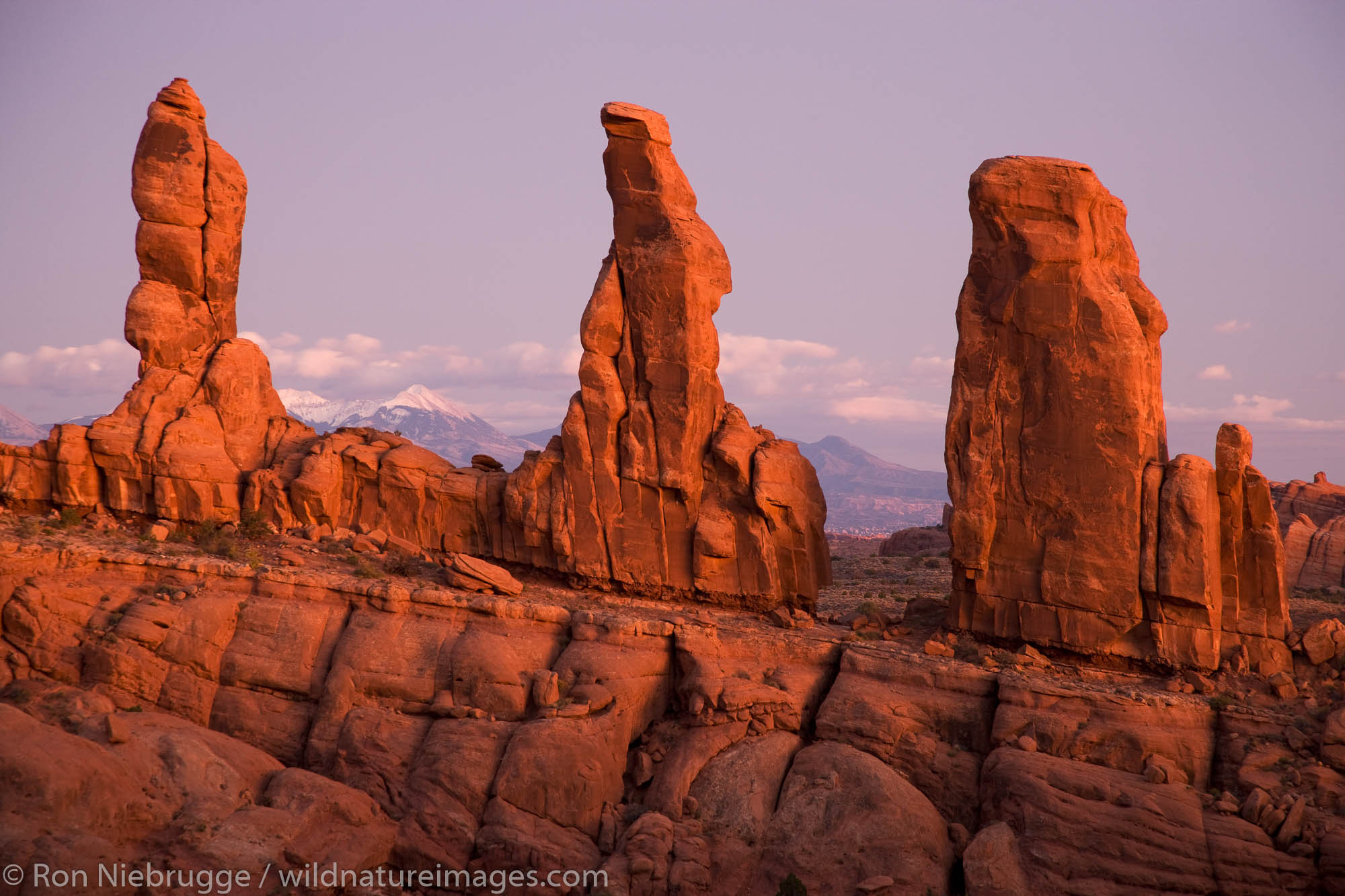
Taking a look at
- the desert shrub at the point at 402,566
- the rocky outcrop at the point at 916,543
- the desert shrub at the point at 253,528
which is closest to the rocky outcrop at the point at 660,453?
the desert shrub at the point at 402,566

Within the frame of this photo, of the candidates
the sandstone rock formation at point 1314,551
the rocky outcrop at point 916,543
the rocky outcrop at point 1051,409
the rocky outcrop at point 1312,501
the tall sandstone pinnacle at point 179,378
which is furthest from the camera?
the rocky outcrop at point 916,543

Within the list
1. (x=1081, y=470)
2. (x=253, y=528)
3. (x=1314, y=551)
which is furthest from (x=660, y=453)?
(x=1314, y=551)

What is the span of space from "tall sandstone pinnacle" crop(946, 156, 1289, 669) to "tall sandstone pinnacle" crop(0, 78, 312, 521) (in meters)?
22.8

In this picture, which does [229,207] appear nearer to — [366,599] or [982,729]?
[366,599]

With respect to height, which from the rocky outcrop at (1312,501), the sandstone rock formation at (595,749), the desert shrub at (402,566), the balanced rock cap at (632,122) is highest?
the balanced rock cap at (632,122)

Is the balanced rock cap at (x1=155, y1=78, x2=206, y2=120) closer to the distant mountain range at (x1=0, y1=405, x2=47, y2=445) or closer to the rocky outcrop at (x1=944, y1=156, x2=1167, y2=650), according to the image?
the rocky outcrop at (x1=944, y1=156, x2=1167, y2=650)

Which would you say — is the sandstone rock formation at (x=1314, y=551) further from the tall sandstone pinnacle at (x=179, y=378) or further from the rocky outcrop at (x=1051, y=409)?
the tall sandstone pinnacle at (x=179, y=378)

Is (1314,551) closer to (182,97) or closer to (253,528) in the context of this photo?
(253,528)

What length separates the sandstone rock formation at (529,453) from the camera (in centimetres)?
3309

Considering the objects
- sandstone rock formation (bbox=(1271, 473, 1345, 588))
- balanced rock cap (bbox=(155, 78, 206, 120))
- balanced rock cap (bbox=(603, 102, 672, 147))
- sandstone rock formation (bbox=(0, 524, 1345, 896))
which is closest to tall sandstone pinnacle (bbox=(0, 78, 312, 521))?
balanced rock cap (bbox=(155, 78, 206, 120))

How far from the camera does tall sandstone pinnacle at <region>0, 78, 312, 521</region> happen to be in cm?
3575

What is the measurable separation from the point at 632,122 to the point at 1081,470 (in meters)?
15.9

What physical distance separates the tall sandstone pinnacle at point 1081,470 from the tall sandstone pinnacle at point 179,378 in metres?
22.8

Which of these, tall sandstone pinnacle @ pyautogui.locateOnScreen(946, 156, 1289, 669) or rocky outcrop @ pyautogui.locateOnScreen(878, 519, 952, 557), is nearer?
tall sandstone pinnacle @ pyautogui.locateOnScreen(946, 156, 1289, 669)
